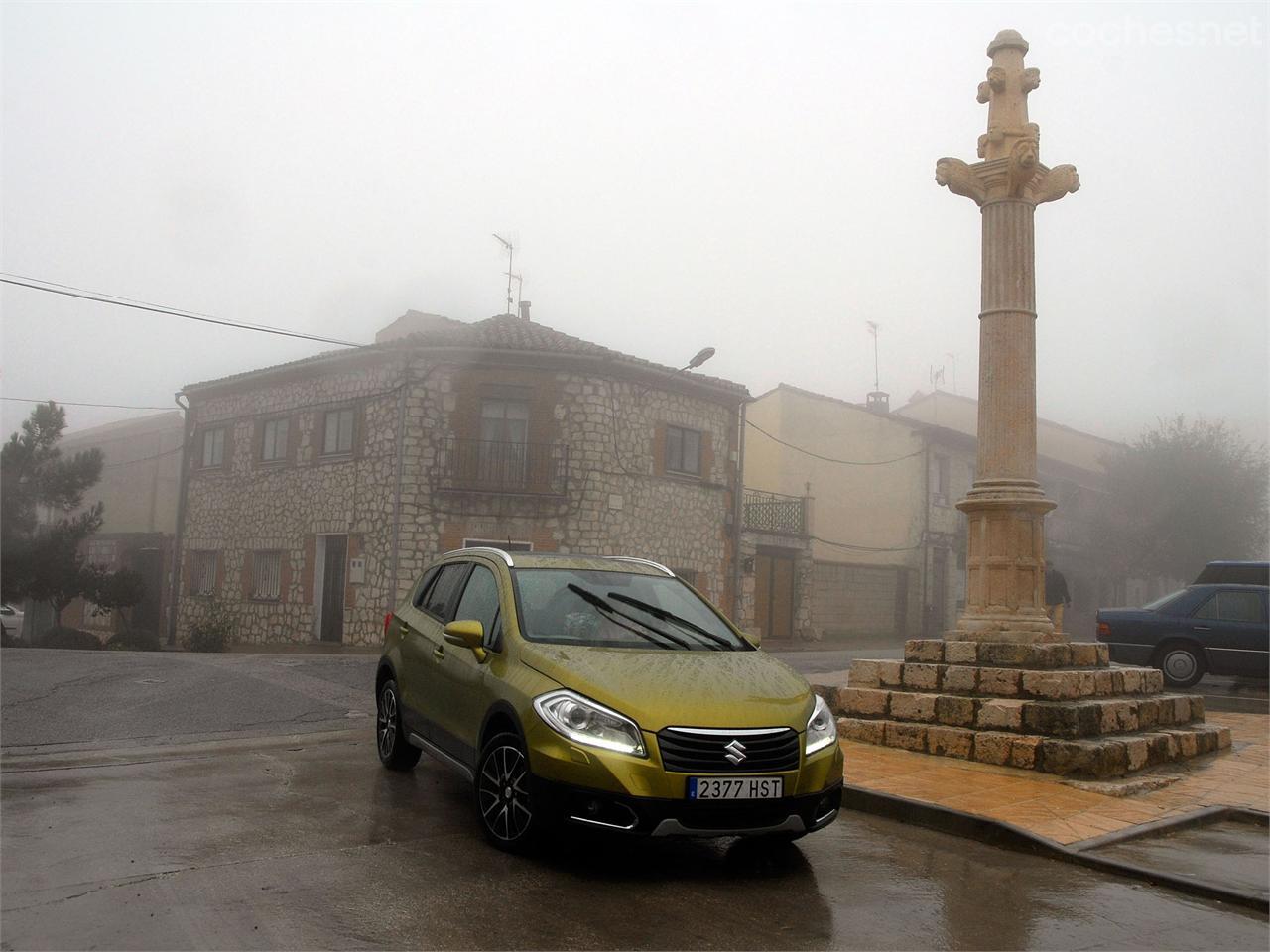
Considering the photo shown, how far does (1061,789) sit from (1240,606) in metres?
8.88

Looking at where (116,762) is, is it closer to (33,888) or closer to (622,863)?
(33,888)

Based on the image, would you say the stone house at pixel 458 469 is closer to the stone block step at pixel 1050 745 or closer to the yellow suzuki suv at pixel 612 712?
the stone block step at pixel 1050 745

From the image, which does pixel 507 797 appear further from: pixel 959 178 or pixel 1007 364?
pixel 959 178

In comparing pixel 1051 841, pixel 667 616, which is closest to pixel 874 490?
pixel 667 616

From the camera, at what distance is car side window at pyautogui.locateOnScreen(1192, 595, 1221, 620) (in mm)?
14164

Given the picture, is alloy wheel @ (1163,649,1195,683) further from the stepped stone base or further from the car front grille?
the car front grille

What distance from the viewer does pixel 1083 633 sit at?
38156mm

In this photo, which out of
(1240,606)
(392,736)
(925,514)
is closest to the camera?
(392,736)

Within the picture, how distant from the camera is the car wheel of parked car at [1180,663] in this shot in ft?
46.4

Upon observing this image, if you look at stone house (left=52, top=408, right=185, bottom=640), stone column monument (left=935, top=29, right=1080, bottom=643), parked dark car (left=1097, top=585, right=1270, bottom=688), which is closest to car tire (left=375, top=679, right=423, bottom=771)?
stone column monument (left=935, top=29, right=1080, bottom=643)

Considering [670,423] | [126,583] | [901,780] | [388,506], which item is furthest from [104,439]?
[901,780]

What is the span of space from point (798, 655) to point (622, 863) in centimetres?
1677

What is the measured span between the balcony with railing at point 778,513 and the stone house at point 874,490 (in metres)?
1.57

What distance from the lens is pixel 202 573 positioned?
28.6 meters
